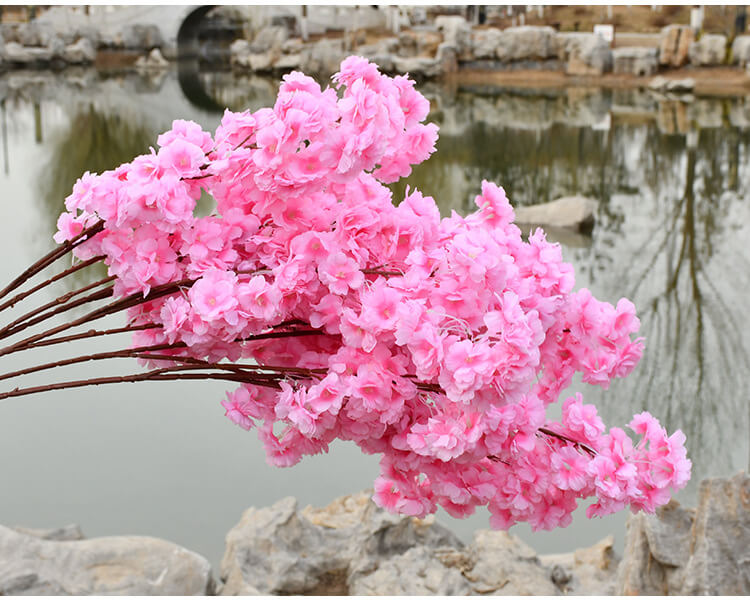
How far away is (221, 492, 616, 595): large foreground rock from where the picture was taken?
2.89 meters

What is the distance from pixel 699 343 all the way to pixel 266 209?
5428 mm

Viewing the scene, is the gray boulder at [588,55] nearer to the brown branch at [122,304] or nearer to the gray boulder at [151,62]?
the gray boulder at [151,62]

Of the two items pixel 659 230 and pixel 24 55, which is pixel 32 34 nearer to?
pixel 24 55

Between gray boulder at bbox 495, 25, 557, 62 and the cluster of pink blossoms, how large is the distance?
21261mm

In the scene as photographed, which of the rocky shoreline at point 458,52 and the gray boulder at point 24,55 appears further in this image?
the gray boulder at point 24,55

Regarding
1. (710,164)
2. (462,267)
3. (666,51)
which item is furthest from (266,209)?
(666,51)

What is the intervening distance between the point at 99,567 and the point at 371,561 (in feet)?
2.69

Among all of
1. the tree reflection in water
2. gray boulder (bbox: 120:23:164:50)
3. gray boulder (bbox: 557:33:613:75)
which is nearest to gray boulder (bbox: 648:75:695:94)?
gray boulder (bbox: 557:33:613:75)

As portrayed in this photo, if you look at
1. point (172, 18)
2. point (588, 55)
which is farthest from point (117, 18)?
point (588, 55)

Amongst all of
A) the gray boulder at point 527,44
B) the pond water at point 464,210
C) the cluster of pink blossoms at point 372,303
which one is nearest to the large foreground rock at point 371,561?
the pond water at point 464,210

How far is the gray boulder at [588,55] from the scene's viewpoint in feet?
67.8

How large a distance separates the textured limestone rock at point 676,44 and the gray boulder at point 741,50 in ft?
3.06

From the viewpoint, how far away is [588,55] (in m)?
20.9

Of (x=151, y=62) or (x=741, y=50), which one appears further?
(x=151, y=62)
